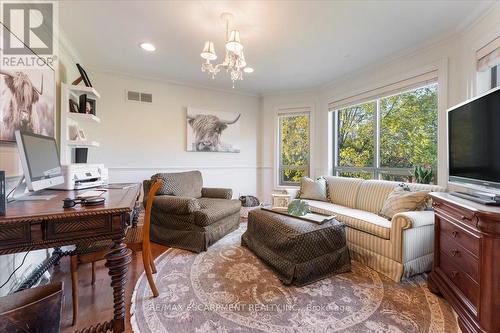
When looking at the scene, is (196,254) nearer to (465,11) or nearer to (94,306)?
(94,306)

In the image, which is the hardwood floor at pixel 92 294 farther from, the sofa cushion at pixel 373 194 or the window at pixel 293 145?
the window at pixel 293 145

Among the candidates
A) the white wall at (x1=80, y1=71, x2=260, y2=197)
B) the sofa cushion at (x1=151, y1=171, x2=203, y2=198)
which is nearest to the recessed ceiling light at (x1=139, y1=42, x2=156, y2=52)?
the white wall at (x1=80, y1=71, x2=260, y2=197)

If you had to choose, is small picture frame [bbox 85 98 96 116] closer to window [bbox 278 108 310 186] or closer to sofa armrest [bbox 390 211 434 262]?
window [bbox 278 108 310 186]

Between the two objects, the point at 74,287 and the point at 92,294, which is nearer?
the point at 74,287

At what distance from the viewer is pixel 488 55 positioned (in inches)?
81.0

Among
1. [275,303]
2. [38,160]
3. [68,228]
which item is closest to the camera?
[68,228]

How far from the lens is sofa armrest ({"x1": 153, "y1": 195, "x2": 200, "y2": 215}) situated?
8.86 feet

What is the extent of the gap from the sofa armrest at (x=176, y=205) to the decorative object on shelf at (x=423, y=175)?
2.79m

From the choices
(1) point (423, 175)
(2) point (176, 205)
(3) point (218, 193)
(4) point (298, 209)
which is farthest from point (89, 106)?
→ (1) point (423, 175)

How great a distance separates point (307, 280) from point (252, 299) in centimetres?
54

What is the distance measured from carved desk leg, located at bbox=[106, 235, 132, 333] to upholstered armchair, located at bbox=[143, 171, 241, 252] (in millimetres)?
1271

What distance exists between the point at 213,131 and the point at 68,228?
3.30 meters

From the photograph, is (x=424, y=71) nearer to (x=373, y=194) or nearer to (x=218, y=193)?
(x=373, y=194)

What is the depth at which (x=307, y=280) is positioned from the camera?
198 centimetres
